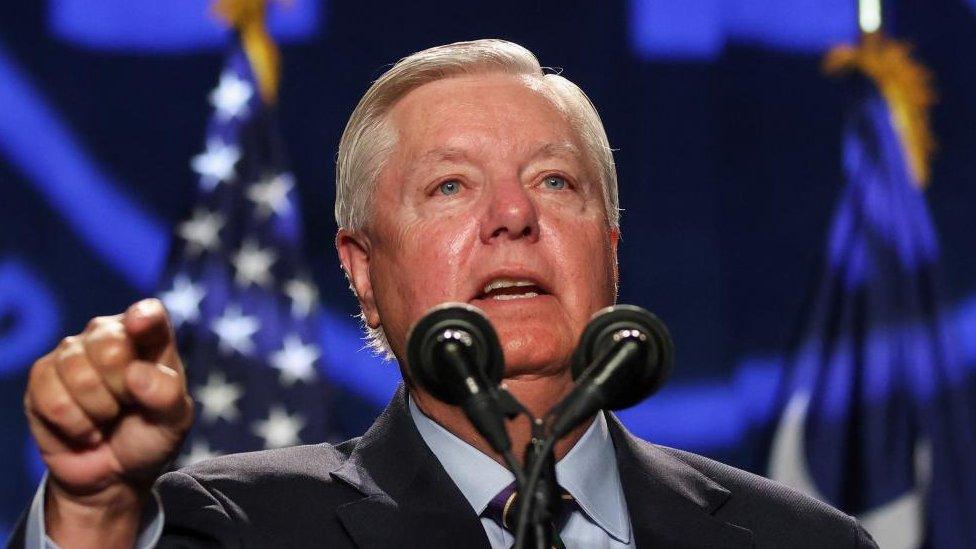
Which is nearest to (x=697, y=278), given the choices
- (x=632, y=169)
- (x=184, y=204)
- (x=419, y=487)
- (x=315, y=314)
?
(x=632, y=169)

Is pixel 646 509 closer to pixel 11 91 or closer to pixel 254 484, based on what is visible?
pixel 254 484

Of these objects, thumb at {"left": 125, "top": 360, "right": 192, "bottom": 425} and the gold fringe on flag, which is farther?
the gold fringe on flag

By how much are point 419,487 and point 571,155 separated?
0.55 metres

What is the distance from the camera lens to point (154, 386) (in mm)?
1173

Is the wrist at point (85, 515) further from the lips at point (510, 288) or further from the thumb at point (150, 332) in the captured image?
the lips at point (510, 288)

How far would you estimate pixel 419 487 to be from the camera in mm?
1773

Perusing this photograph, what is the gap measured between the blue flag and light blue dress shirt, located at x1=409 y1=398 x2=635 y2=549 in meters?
1.80

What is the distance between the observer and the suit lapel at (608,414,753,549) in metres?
1.81

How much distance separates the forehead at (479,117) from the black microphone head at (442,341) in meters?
0.73

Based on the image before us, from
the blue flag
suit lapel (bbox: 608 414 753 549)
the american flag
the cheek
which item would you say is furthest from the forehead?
the blue flag

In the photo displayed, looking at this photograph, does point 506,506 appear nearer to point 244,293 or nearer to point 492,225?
point 492,225

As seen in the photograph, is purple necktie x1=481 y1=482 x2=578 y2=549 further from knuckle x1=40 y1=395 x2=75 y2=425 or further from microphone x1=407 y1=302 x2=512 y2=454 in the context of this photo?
knuckle x1=40 y1=395 x2=75 y2=425

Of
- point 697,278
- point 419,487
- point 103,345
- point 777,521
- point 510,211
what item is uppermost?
point 103,345

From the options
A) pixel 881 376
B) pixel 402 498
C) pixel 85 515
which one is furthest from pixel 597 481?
pixel 881 376
